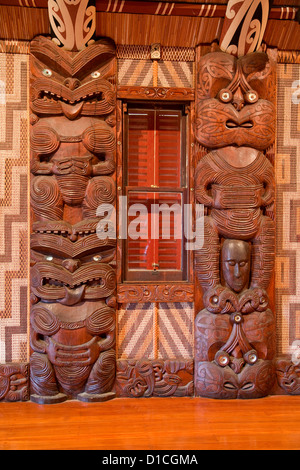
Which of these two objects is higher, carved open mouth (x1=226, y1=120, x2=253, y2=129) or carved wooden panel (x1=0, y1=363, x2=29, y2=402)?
carved open mouth (x1=226, y1=120, x2=253, y2=129)

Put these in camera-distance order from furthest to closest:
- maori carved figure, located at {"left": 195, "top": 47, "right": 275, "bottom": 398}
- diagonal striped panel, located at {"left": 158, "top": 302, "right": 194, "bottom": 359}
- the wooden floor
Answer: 1. diagonal striped panel, located at {"left": 158, "top": 302, "right": 194, "bottom": 359}
2. maori carved figure, located at {"left": 195, "top": 47, "right": 275, "bottom": 398}
3. the wooden floor

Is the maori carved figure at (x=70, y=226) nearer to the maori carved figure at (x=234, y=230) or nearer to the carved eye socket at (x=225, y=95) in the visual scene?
the maori carved figure at (x=234, y=230)

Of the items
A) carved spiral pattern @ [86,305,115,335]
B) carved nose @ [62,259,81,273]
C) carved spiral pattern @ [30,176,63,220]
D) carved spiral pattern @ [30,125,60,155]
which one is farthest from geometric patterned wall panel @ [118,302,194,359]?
carved spiral pattern @ [30,125,60,155]

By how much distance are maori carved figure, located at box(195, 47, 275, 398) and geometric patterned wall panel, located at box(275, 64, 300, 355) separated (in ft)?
0.56

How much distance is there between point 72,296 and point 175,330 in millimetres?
832

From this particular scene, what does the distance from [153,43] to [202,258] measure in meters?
1.67

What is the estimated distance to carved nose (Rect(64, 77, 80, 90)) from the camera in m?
3.04

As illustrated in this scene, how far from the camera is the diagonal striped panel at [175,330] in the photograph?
3.19 meters

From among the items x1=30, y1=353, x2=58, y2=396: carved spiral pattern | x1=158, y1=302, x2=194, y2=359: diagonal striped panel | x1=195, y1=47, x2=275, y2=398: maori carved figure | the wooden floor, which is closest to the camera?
the wooden floor

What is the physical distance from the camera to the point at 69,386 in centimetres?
299

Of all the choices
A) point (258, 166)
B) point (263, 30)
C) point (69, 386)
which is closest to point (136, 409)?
point (69, 386)

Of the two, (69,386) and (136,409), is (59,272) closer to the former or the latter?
(69,386)

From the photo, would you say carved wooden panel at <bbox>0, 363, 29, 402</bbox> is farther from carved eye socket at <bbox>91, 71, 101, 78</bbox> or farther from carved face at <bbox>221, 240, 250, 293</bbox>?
carved eye socket at <bbox>91, 71, 101, 78</bbox>

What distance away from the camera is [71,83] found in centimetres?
304
